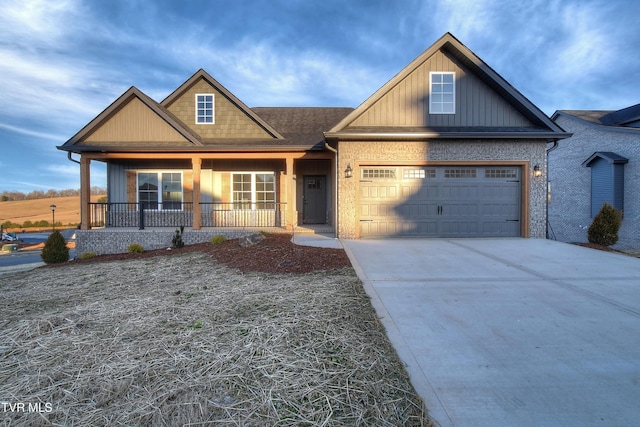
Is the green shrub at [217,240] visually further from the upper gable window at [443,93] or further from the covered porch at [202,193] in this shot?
the upper gable window at [443,93]

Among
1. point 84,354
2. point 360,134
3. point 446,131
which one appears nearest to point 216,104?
point 360,134

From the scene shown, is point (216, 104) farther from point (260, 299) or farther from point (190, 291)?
point (260, 299)

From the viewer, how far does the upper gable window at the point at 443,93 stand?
1090cm

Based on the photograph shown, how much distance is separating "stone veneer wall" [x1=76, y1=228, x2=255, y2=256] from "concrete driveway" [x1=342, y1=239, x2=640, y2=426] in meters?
6.77

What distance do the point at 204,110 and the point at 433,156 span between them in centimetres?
884

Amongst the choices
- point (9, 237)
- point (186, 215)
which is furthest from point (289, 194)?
point (9, 237)

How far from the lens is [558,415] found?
2.57 m

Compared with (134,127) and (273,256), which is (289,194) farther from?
(134,127)

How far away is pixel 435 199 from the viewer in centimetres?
1068

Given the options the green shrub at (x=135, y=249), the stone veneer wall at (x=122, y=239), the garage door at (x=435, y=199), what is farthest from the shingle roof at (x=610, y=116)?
the green shrub at (x=135, y=249)

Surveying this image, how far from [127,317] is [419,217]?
843 cm

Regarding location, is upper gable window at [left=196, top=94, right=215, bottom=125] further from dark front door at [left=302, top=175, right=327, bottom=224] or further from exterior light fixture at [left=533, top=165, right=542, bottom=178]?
exterior light fixture at [left=533, top=165, right=542, bottom=178]

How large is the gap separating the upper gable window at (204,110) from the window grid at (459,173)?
8907 millimetres

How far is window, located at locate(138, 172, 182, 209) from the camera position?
13.6 m
